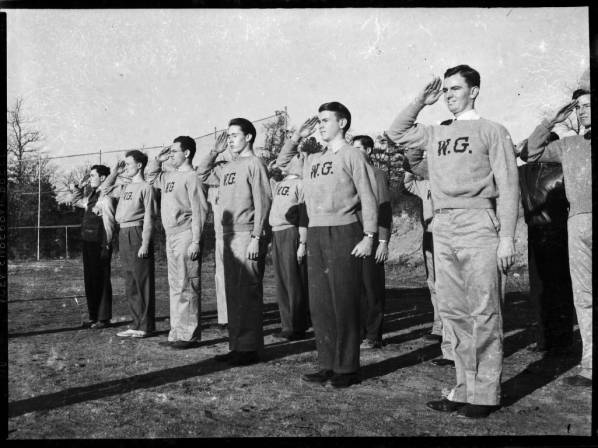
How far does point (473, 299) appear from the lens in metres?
3.77

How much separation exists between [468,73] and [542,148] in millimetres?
1040

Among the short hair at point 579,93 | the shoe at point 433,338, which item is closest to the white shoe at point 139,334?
the shoe at point 433,338

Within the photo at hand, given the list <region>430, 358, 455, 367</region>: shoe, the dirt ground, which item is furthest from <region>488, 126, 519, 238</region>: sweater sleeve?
<region>430, 358, 455, 367</region>: shoe

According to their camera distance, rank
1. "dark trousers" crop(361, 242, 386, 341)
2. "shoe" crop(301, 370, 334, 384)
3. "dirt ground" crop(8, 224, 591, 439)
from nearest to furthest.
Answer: "dirt ground" crop(8, 224, 591, 439)
"shoe" crop(301, 370, 334, 384)
"dark trousers" crop(361, 242, 386, 341)

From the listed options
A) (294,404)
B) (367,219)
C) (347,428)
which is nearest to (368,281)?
(367,219)

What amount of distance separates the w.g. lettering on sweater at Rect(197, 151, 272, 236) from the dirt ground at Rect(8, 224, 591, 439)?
1330 mm

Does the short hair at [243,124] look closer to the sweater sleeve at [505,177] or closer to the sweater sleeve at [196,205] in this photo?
the sweater sleeve at [196,205]

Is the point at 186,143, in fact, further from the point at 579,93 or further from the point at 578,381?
the point at 578,381

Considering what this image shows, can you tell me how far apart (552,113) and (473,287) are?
1.43 meters

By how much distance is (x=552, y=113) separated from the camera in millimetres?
4094

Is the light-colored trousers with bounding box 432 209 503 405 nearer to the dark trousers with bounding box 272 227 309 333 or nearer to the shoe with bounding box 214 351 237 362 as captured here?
the shoe with bounding box 214 351 237 362

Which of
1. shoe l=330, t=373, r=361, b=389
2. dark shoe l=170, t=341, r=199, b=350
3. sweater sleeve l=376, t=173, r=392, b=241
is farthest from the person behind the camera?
sweater sleeve l=376, t=173, r=392, b=241

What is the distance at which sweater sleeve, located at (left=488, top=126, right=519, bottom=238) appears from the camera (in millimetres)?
Result: 3666
